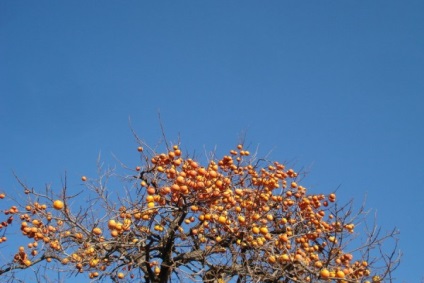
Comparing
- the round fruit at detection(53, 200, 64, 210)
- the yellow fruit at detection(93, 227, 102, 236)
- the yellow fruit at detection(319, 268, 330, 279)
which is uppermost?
the round fruit at detection(53, 200, 64, 210)

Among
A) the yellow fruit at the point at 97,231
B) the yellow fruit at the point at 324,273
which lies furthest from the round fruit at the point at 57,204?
the yellow fruit at the point at 324,273

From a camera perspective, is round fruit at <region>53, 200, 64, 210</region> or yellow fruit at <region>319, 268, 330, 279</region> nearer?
yellow fruit at <region>319, 268, 330, 279</region>

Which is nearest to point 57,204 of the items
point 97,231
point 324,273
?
point 97,231

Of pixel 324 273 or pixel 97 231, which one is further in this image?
pixel 97 231

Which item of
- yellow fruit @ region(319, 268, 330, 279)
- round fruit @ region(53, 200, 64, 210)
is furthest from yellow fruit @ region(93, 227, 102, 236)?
yellow fruit @ region(319, 268, 330, 279)

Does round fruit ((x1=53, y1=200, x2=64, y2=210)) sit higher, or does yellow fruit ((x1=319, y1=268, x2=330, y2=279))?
round fruit ((x1=53, y1=200, x2=64, y2=210))

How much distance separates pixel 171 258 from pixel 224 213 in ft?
3.01

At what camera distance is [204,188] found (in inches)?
187

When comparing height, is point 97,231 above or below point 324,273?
above

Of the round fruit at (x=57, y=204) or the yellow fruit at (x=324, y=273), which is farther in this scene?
the round fruit at (x=57, y=204)

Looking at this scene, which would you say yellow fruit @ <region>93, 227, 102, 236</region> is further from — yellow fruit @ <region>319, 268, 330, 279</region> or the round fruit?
yellow fruit @ <region>319, 268, 330, 279</region>

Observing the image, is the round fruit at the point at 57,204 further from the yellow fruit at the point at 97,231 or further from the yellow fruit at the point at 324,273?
the yellow fruit at the point at 324,273

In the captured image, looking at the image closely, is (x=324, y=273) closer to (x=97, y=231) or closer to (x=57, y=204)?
(x=97, y=231)

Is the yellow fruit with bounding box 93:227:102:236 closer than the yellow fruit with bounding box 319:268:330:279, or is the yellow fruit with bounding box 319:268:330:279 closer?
the yellow fruit with bounding box 319:268:330:279
